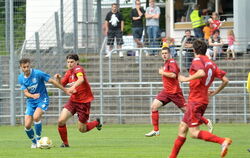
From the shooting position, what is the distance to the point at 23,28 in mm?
26875

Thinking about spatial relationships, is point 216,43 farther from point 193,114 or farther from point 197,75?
point 197,75

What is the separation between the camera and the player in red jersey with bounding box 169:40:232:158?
12.7 meters

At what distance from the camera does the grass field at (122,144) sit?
1431 centimetres

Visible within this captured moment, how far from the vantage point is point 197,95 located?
1305 centimetres

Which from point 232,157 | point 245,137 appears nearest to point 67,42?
point 245,137

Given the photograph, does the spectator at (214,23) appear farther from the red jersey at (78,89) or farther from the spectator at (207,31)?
the red jersey at (78,89)

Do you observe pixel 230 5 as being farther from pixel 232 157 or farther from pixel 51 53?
pixel 232 157

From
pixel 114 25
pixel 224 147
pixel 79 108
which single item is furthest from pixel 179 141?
pixel 114 25

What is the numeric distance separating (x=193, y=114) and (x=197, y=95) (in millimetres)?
339

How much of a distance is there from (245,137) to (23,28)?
1060cm

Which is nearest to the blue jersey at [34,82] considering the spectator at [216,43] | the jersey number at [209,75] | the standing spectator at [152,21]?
the jersey number at [209,75]

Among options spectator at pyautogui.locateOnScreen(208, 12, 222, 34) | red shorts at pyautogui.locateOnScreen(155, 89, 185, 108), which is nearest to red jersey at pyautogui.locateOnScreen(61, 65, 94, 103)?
red shorts at pyautogui.locateOnScreen(155, 89, 185, 108)

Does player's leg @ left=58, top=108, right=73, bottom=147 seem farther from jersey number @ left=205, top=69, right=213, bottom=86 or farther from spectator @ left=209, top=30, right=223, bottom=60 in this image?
spectator @ left=209, top=30, right=223, bottom=60

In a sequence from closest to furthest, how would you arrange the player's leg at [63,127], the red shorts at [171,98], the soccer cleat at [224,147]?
the soccer cleat at [224,147] < the player's leg at [63,127] < the red shorts at [171,98]
